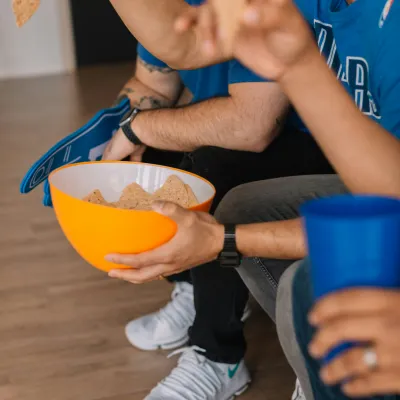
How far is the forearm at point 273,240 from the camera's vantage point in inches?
43.5

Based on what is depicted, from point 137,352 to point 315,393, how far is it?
27.7 inches

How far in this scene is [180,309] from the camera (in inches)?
63.8

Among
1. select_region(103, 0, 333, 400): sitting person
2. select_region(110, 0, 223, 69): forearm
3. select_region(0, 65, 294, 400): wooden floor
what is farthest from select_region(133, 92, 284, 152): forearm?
select_region(0, 65, 294, 400): wooden floor

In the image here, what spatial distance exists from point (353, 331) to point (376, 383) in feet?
0.16

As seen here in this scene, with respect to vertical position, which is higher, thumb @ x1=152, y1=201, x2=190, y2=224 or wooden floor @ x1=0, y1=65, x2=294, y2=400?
thumb @ x1=152, y1=201, x2=190, y2=224

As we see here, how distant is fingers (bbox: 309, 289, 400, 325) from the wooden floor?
2.69 feet

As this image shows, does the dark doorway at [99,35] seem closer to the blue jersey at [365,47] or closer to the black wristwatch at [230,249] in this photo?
the blue jersey at [365,47]

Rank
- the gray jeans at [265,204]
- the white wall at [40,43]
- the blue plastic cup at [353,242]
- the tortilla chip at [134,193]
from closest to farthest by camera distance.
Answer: the blue plastic cup at [353,242] < the gray jeans at [265,204] < the tortilla chip at [134,193] < the white wall at [40,43]

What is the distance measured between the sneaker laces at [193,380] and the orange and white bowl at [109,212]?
316mm

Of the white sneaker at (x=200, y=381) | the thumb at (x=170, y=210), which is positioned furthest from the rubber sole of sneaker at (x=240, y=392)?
the thumb at (x=170, y=210)

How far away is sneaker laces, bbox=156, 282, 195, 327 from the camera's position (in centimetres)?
160

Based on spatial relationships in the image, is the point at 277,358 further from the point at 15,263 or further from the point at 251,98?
the point at 15,263

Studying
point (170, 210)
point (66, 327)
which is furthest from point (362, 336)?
point (66, 327)

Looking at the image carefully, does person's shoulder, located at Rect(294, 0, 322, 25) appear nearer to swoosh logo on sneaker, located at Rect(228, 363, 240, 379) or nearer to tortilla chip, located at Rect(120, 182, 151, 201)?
tortilla chip, located at Rect(120, 182, 151, 201)
